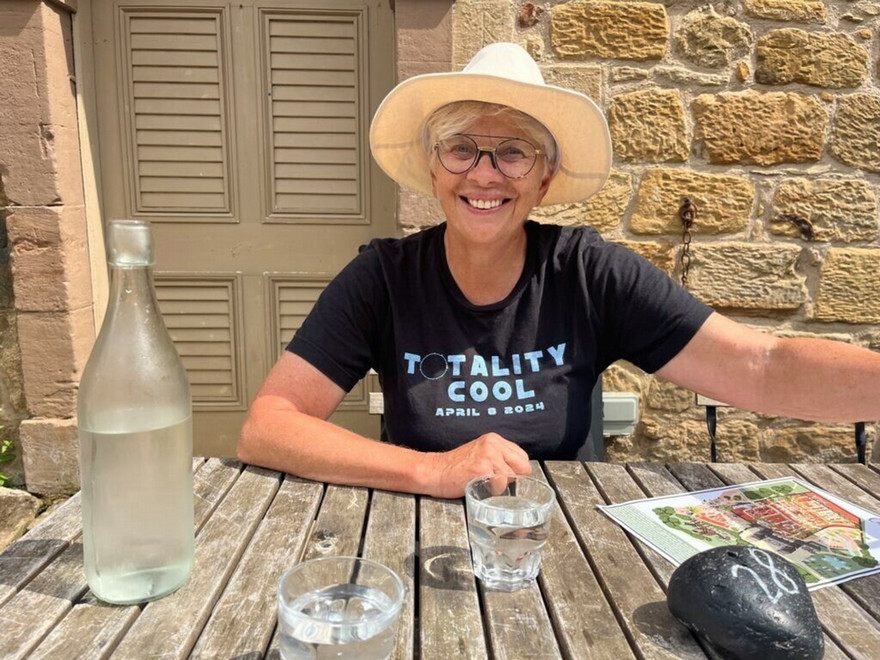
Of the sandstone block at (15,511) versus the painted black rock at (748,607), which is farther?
the sandstone block at (15,511)

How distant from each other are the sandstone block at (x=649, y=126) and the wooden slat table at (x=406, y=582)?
1562 mm

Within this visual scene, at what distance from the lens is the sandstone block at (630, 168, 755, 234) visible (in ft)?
8.07

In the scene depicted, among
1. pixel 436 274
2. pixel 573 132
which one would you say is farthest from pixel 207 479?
pixel 573 132

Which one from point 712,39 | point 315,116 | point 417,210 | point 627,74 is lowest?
point 417,210

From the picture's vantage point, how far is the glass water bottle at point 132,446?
0.78 metres

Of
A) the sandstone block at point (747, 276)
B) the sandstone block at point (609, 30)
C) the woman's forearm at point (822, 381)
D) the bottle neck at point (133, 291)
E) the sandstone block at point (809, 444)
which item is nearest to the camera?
the bottle neck at point (133, 291)

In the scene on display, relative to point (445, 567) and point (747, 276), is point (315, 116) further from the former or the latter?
point (445, 567)

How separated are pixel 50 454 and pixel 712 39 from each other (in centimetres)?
286

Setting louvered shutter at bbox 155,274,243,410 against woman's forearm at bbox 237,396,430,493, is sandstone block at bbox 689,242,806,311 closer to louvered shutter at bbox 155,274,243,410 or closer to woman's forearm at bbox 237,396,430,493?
woman's forearm at bbox 237,396,430,493

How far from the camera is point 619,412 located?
8.34ft

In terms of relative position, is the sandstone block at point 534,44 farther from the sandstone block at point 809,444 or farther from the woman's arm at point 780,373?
the sandstone block at point 809,444

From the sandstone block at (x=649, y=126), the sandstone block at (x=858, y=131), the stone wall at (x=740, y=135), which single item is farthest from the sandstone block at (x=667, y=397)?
the sandstone block at (x=858, y=131)

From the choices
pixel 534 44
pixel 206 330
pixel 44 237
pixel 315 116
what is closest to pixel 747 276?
pixel 534 44

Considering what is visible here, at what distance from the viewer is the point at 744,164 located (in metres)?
2.45
